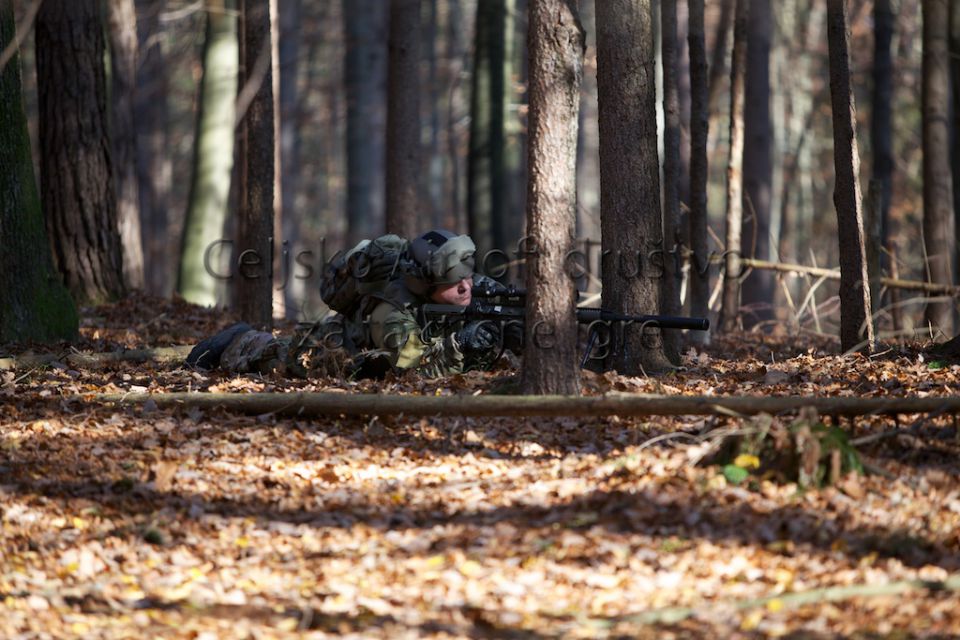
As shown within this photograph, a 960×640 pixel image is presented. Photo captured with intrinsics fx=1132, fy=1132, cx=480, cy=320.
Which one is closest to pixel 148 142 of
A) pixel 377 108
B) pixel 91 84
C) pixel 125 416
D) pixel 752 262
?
pixel 377 108

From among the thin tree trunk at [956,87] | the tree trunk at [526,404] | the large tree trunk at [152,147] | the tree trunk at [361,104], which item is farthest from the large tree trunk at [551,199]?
the large tree trunk at [152,147]

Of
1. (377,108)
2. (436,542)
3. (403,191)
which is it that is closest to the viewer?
(436,542)

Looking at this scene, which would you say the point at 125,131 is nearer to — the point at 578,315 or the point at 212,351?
the point at 212,351

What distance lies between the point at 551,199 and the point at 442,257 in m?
1.38

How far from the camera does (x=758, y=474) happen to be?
5801 millimetres

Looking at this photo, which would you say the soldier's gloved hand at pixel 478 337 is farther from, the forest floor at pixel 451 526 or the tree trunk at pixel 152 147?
the tree trunk at pixel 152 147

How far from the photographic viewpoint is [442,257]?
7.96m

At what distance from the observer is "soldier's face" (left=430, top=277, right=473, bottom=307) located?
26.7 ft

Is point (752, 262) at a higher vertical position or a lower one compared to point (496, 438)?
higher

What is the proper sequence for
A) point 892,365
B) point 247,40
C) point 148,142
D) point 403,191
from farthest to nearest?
1. point 148,142
2. point 403,191
3. point 247,40
4. point 892,365

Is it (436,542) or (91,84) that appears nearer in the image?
(436,542)

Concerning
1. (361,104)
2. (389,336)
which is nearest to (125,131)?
(361,104)

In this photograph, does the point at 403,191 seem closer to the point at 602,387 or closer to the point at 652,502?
the point at 602,387

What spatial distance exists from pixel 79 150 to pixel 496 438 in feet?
24.4
